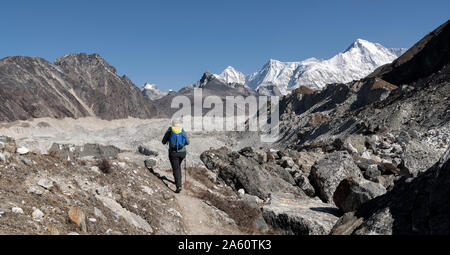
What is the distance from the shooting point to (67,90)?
3903 inches

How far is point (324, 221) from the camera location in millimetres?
7699

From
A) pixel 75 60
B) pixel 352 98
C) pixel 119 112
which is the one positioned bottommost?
pixel 352 98

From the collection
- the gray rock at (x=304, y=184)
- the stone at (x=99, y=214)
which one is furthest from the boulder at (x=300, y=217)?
the stone at (x=99, y=214)

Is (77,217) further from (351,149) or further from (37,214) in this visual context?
(351,149)

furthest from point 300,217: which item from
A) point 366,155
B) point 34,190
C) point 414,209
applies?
point 366,155

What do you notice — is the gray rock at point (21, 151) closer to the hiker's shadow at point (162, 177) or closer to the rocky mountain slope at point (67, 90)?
the hiker's shadow at point (162, 177)

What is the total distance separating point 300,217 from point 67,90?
104 m

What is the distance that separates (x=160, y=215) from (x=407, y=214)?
4.75 m

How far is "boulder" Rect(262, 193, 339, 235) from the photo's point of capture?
7527 millimetres

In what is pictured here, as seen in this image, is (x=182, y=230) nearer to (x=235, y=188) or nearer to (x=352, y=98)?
(x=235, y=188)

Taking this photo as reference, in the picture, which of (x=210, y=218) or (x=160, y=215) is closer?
(x=160, y=215)

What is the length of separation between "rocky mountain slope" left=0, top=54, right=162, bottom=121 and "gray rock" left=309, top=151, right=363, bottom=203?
75.7 meters
